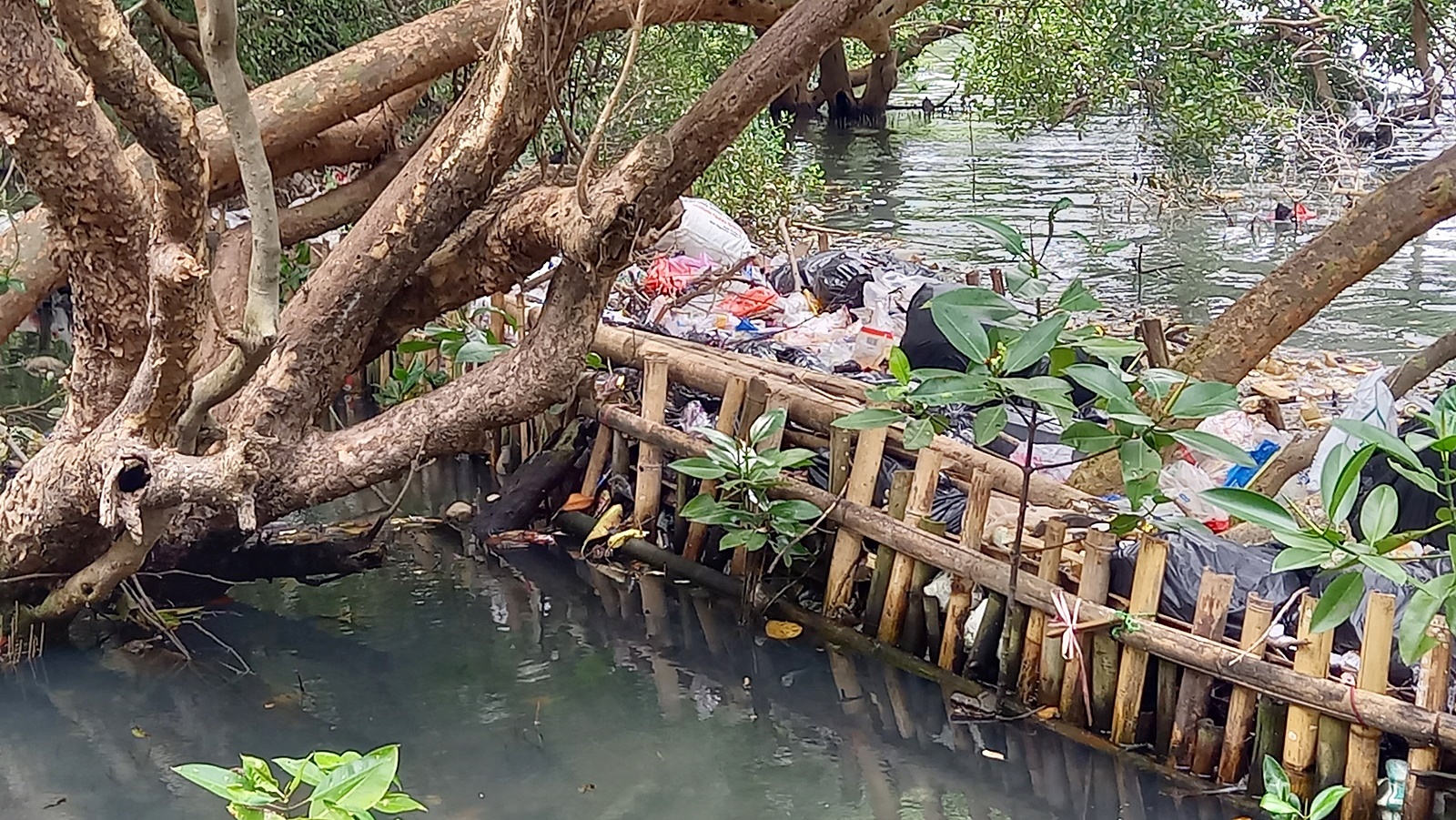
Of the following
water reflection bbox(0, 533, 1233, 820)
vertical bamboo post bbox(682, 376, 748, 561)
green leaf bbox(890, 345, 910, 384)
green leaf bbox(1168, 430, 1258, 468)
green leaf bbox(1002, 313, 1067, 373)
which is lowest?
water reflection bbox(0, 533, 1233, 820)

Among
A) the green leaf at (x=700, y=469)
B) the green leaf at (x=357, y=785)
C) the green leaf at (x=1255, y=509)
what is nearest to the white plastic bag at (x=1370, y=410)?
the green leaf at (x=1255, y=509)

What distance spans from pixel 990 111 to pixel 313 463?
562cm

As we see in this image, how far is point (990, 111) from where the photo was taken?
868 centimetres

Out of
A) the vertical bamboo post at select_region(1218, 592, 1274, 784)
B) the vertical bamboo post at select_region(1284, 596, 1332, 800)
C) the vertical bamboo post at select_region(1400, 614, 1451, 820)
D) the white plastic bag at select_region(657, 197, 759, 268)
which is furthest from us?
the white plastic bag at select_region(657, 197, 759, 268)

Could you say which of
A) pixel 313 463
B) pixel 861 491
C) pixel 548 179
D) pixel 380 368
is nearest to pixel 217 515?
pixel 313 463

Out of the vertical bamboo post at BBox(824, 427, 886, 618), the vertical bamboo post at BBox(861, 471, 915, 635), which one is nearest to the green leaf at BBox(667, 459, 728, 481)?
the vertical bamboo post at BBox(824, 427, 886, 618)

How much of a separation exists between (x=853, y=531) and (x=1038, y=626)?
0.82 meters

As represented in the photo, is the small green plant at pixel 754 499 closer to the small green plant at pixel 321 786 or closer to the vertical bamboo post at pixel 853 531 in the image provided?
the vertical bamboo post at pixel 853 531

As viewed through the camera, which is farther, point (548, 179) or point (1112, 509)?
point (548, 179)

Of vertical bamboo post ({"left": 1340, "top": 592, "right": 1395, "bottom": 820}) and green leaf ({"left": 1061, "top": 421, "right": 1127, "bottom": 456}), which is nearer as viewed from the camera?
vertical bamboo post ({"left": 1340, "top": 592, "right": 1395, "bottom": 820})

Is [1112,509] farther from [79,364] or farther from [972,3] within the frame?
[972,3]

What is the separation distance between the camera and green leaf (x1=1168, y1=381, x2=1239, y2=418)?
3627 mm

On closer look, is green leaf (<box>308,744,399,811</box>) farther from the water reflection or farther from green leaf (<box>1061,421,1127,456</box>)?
green leaf (<box>1061,421,1127,456</box>)

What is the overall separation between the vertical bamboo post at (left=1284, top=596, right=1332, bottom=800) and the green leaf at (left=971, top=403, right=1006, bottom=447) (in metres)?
0.95
